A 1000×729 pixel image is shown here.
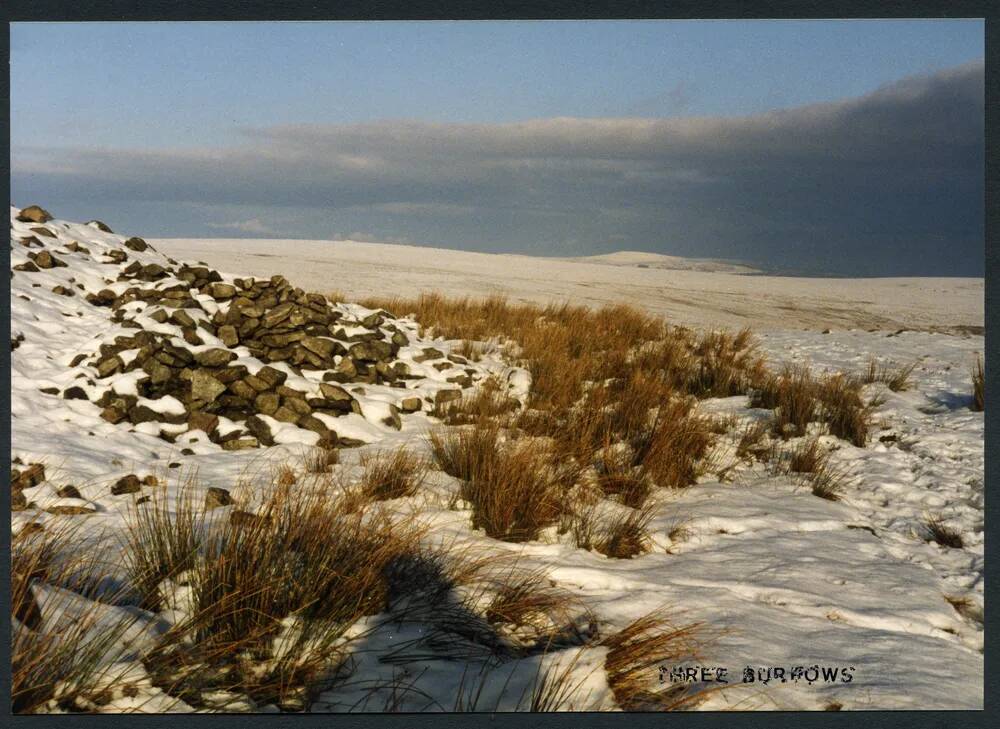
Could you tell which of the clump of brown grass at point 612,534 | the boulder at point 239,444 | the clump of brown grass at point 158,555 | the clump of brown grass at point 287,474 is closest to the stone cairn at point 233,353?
the boulder at point 239,444

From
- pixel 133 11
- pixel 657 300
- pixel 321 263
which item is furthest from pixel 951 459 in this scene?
pixel 321 263

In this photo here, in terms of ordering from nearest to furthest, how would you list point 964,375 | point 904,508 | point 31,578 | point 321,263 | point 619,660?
point 619,660
point 31,578
point 904,508
point 964,375
point 321,263

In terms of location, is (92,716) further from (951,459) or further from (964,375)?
(964,375)

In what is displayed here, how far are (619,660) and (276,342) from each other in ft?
17.1

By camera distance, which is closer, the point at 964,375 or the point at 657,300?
the point at 964,375

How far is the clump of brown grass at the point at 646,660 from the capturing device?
2.37m

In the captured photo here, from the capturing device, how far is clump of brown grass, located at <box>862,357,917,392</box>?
6.32m

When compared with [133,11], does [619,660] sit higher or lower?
lower

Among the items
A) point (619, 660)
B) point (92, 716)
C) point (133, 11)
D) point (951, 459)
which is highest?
point (133, 11)

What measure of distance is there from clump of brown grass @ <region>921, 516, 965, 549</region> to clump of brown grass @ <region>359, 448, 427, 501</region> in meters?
2.94

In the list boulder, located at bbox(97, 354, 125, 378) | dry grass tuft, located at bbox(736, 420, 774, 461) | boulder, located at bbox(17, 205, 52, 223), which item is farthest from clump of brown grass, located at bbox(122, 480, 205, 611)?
boulder, located at bbox(17, 205, 52, 223)

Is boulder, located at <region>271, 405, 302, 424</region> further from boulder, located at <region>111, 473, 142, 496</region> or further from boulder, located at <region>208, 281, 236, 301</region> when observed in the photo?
boulder, located at <region>208, 281, 236, 301</region>

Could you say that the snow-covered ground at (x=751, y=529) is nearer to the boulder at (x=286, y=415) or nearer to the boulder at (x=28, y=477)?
the boulder at (x=28, y=477)

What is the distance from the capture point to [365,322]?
25.8 ft
